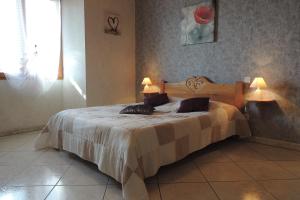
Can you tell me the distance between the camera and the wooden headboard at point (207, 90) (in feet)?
12.0

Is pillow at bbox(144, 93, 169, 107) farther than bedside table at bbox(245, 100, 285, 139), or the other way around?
pillow at bbox(144, 93, 169, 107)

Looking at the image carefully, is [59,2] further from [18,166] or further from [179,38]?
[18,166]

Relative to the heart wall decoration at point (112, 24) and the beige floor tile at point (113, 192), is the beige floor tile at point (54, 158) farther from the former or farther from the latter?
the heart wall decoration at point (112, 24)

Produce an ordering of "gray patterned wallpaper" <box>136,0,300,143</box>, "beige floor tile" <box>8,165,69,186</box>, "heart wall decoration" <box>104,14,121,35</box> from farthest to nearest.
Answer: "heart wall decoration" <box>104,14,121,35</box>
"gray patterned wallpaper" <box>136,0,300,143</box>
"beige floor tile" <box>8,165,69,186</box>

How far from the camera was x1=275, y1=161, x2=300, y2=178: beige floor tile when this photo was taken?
2.61 m

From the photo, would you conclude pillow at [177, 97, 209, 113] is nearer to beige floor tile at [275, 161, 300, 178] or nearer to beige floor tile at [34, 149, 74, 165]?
beige floor tile at [275, 161, 300, 178]

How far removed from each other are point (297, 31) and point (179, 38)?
192 centimetres

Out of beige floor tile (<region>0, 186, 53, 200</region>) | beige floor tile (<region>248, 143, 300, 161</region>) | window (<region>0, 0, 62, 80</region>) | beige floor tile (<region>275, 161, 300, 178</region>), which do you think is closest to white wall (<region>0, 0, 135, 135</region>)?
window (<region>0, 0, 62, 80</region>)

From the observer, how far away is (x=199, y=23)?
162 inches

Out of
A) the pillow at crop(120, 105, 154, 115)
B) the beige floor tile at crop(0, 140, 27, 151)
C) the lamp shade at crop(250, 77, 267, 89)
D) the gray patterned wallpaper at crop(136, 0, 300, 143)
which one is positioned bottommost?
the beige floor tile at crop(0, 140, 27, 151)

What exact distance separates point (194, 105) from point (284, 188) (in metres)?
1.47

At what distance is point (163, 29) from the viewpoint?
471cm

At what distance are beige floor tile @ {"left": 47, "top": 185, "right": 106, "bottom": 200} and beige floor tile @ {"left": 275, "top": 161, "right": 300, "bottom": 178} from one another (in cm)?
202

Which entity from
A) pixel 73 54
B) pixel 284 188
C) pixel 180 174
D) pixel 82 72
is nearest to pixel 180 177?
pixel 180 174
